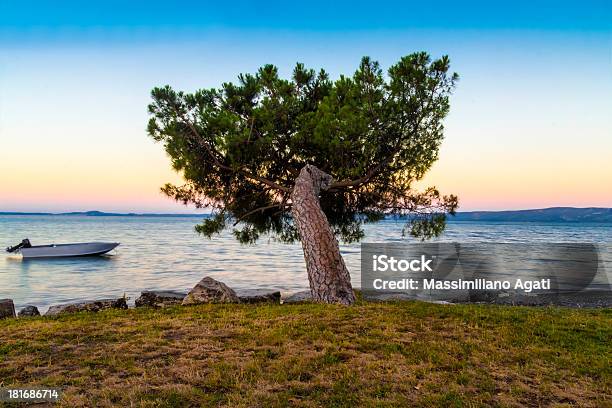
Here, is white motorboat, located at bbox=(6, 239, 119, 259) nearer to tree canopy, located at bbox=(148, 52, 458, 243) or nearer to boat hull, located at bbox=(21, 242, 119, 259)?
boat hull, located at bbox=(21, 242, 119, 259)

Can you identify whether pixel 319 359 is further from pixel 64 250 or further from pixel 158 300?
pixel 64 250

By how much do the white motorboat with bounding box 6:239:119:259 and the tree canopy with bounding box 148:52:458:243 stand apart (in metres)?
24.5

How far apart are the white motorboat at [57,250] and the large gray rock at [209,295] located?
2630 centimetres

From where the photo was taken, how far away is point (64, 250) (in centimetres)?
3553

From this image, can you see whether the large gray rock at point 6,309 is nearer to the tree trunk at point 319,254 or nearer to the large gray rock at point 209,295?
the large gray rock at point 209,295

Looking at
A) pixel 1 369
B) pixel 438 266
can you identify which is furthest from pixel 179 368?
pixel 438 266

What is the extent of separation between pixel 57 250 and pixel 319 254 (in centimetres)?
3092

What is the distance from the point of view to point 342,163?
13477 millimetres

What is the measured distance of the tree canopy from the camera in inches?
510

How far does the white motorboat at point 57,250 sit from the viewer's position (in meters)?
34.6

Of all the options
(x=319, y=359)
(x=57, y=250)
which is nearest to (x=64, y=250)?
(x=57, y=250)

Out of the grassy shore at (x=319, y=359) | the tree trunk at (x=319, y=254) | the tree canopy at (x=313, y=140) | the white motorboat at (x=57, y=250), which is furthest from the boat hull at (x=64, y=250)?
the grassy shore at (x=319, y=359)

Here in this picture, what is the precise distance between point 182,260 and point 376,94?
98.5ft

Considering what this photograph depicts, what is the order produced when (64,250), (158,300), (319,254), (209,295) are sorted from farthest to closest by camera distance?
(64,250) < (158,300) < (209,295) < (319,254)
